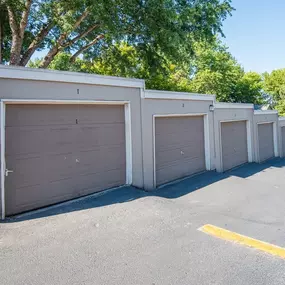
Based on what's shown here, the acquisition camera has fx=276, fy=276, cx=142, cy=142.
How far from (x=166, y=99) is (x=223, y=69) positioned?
58.1ft

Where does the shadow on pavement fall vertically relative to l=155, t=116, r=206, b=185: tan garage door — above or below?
below

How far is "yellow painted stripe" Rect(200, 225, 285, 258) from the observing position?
4.05 m

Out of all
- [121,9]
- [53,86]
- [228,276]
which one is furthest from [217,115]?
[228,276]

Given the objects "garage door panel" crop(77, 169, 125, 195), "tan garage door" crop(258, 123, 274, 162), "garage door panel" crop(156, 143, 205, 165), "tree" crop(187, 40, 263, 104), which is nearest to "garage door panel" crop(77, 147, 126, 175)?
"garage door panel" crop(77, 169, 125, 195)

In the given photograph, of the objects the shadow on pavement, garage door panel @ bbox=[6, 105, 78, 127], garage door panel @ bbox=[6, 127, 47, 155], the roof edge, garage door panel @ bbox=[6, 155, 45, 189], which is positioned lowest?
the shadow on pavement

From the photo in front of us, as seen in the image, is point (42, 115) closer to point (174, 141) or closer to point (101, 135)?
point (101, 135)

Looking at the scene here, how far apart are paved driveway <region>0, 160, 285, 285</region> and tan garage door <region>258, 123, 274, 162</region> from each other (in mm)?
8982

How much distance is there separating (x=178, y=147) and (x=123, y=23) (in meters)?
6.35

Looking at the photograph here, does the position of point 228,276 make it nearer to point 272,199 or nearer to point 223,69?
point 272,199

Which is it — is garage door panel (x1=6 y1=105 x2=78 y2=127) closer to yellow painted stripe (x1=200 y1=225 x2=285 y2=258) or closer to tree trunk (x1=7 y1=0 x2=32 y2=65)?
yellow painted stripe (x1=200 y1=225 x2=285 y2=258)

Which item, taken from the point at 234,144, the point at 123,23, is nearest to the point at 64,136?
the point at 123,23

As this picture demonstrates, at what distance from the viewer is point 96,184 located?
6809 millimetres

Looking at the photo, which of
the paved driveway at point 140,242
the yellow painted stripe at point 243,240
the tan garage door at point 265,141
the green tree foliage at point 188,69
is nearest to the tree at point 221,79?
the green tree foliage at point 188,69

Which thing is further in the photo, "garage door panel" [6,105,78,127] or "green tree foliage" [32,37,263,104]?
"green tree foliage" [32,37,263,104]
